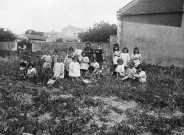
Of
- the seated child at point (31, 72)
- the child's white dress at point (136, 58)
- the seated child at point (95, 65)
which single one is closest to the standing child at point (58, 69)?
the seated child at point (31, 72)

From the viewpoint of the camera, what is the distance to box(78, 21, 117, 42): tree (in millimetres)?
44669

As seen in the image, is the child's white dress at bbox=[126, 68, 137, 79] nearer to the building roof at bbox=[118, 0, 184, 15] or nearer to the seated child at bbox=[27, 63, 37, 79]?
the seated child at bbox=[27, 63, 37, 79]

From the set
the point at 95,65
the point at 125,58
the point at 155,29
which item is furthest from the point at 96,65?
the point at 155,29

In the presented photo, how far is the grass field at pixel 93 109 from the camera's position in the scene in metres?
5.54

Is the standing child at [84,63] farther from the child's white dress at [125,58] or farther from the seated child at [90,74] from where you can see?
the child's white dress at [125,58]

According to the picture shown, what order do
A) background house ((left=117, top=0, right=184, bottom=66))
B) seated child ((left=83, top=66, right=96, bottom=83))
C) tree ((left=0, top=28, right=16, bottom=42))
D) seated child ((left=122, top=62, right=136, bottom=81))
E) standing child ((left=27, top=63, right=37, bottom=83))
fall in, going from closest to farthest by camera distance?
1. seated child ((left=122, top=62, right=136, bottom=81))
2. standing child ((left=27, top=63, right=37, bottom=83))
3. seated child ((left=83, top=66, right=96, bottom=83))
4. background house ((left=117, top=0, right=184, bottom=66))
5. tree ((left=0, top=28, right=16, bottom=42))

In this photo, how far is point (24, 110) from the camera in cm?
674

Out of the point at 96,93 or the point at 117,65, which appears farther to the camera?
the point at 117,65

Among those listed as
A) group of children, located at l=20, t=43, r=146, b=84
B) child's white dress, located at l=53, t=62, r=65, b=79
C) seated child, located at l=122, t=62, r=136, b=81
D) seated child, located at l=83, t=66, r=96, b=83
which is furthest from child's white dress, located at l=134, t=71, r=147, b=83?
child's white dress, located at l=53, t=62, r=65, b=79

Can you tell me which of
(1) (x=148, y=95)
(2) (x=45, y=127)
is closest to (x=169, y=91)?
(1) (x=148, y=95)

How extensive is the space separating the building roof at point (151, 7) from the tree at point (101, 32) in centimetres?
2000

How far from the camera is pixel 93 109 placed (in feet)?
22.9

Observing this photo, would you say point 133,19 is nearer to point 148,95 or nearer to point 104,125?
point 148,95

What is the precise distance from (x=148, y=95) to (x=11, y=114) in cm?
470
